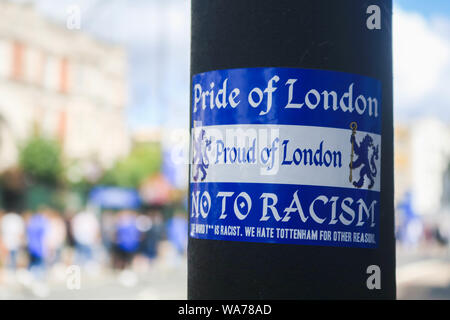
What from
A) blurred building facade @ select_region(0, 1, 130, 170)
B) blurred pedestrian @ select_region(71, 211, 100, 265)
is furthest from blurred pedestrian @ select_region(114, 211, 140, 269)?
blurred building facade @ select_region(0, 1, 130, 170)

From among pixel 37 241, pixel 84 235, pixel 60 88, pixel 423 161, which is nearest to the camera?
pixel 37 241

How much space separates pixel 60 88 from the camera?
5356cm

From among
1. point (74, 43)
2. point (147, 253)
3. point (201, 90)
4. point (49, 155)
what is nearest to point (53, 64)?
point (74, 43)

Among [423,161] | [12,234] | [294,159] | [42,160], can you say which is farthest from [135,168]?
[423,161]

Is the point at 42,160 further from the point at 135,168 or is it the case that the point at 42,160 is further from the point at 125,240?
the point at 125,240

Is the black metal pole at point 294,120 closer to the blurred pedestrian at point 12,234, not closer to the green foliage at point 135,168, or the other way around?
the blurred pedestrian at point 12,234

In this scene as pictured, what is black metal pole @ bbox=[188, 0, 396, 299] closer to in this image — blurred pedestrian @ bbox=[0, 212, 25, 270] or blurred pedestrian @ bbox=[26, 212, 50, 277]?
blurred pedestrian @ bbox=[26, 212, 50, 277]

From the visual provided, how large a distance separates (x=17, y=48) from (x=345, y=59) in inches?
1882

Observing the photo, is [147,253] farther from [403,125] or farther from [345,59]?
[403,125]

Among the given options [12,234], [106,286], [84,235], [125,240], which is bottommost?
[106,286]

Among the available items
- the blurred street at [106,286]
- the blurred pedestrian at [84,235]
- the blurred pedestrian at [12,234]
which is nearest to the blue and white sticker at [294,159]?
the blurred street at [106,286]

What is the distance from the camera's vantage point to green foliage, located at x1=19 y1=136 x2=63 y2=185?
A: 139ft

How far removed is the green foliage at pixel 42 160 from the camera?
42312 mm

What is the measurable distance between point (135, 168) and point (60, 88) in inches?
288
